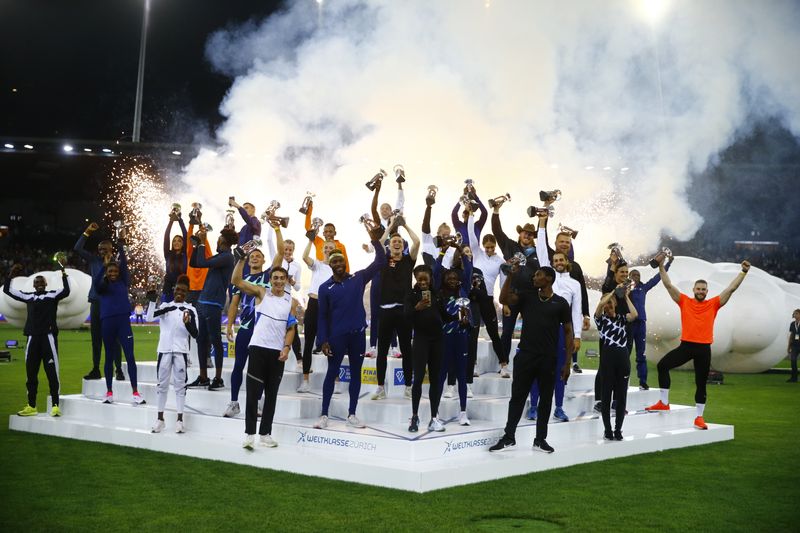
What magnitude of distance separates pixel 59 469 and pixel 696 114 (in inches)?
1027

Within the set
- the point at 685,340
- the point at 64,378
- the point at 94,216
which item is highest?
the point at 94,216

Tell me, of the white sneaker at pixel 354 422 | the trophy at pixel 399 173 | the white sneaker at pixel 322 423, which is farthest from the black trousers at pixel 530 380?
the trophy at pixel 399 173

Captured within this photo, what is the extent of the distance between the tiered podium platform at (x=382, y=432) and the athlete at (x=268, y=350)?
11.7 inches

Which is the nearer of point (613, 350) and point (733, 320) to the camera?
point (613, 350)

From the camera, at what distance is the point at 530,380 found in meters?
9.18

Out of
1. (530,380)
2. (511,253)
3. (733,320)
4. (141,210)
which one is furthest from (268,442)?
(141,210)

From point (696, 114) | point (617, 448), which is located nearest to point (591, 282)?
point (696, 114)

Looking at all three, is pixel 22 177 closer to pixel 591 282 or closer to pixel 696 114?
pixel 591 282

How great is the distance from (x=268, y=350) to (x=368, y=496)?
6.70ft

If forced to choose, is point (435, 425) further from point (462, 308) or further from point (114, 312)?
point (114, 312)

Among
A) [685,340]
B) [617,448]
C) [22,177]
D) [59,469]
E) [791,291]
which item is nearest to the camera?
[59,469]

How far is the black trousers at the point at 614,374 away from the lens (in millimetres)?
10078

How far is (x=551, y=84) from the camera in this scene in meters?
26.3

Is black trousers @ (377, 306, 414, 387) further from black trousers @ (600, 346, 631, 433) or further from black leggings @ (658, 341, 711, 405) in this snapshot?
black leggings @ (658, 341, 711, 405)
